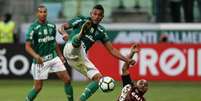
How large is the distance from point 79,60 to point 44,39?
970 millimetres

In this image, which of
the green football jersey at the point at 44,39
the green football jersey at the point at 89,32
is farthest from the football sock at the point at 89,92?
the green football jersey at the point at 44,39

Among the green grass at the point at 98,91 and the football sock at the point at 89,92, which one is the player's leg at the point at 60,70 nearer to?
the football sock at the point at 89,92

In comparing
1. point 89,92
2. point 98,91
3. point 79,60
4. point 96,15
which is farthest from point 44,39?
point 98,91

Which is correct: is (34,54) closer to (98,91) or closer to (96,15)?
(96,15)

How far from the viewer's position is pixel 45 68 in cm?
1552

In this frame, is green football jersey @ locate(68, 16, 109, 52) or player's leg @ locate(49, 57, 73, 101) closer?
green football jersey @ locate(68, 16, 109, 52)

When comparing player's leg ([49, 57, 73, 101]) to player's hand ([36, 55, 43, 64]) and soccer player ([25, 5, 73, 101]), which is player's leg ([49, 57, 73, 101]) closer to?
soccer player ([25, 5, 73, 101])

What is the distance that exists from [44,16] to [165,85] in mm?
8031

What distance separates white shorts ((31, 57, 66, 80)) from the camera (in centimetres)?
1545

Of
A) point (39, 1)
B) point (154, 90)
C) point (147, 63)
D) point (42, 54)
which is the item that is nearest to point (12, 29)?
point (39, 1)

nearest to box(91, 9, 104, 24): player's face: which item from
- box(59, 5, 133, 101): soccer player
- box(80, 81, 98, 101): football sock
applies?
box(59, 5, 133, 101): soccer player

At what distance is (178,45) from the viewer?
23828 millimetres

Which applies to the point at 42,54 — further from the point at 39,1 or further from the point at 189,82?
the point at 39,1

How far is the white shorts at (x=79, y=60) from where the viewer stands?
14.7 m
